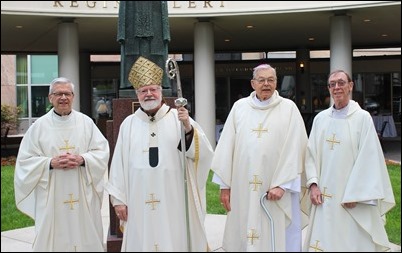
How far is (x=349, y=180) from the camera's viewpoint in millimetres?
4527

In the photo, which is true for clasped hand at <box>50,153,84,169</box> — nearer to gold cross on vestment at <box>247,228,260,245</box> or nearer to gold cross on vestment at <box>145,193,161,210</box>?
gold cross on vestment at <box>145,193,161,210</box>

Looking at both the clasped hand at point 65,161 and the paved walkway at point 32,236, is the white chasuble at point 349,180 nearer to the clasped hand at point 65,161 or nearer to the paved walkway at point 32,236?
the paved walkway at point 32,236

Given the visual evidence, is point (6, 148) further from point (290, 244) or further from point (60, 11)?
point (290, 244)

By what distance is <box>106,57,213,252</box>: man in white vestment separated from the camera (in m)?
4.42

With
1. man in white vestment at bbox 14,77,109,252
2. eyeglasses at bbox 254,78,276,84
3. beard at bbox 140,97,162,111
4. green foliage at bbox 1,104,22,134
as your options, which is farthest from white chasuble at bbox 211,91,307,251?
green foliage at bbox 1,104,22,134

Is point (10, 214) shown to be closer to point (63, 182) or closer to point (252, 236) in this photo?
point (63, 182)

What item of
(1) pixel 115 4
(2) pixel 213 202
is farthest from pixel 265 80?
(1) pixel 115 4

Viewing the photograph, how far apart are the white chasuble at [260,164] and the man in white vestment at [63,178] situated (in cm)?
115

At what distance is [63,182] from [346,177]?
2550 millimetres

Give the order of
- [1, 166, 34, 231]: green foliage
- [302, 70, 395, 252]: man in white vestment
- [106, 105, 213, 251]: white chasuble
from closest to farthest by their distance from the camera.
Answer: [106, 105, 213, 251]: white chasuble → [302, 70, 395, 252]: man in white vestment → [1, 166, 34, 231]: green foliage

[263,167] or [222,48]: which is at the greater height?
[222,48]

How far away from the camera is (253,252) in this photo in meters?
4.67

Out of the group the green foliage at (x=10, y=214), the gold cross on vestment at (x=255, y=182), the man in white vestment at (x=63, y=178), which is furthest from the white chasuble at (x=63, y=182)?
the green foliage at (x=10, y=214)

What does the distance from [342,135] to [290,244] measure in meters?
1.11
